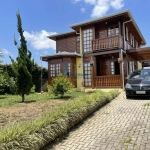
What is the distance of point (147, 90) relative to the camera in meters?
9.51

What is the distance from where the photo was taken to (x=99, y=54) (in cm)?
1550

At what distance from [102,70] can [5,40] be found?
953 centimetres

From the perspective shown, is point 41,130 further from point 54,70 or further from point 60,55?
point 54,70

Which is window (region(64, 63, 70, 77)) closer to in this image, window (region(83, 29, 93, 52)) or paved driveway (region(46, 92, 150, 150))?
window (region(83, 29, 93, 52))

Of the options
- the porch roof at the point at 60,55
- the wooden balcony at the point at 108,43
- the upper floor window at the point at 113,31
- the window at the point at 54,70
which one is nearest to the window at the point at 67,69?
the window at the point at 54,70

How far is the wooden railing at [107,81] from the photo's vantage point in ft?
47.8

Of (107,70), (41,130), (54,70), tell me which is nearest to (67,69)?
(54,70)

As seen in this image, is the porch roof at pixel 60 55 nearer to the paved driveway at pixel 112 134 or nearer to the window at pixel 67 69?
the window at pixel 67 69

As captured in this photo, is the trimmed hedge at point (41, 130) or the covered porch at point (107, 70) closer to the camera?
the trimmed hedge at point (41, 130)

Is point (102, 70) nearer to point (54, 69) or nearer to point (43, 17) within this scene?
point (54, 69)

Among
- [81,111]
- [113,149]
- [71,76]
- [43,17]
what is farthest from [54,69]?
[113,149]

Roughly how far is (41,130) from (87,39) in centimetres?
1380

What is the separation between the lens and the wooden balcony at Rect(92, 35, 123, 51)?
14281mm

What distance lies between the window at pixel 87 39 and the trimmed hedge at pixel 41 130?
10834 millimetres
